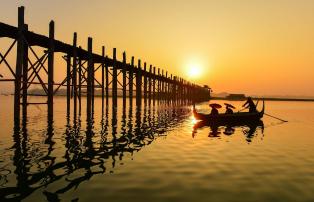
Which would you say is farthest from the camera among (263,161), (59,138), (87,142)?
(59,138)

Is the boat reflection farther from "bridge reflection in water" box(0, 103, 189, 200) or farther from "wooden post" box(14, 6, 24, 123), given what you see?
"wooden post" box(14, 6, 24, 123)

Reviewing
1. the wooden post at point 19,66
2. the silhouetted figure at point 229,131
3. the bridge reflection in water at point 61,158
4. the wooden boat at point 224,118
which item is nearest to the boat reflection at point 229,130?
the silhouetted figure at point 229,131

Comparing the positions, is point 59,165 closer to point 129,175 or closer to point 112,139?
point 129,175

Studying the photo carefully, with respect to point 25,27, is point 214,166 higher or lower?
lower

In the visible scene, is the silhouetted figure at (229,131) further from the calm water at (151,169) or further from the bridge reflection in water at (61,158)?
the calm water at (151,169)

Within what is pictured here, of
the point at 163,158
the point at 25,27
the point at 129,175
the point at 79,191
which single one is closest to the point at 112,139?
the point at 163,158

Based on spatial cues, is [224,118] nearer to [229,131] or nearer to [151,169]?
[229,131]

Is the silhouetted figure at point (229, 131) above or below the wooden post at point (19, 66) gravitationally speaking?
below

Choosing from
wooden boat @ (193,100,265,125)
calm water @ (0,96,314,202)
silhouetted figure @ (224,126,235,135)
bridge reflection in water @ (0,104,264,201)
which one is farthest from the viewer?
wooden boat @ (193,100,265,125)

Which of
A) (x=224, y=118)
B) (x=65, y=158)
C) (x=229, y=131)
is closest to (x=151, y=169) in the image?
(x=65, y=158)

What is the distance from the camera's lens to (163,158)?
1098 centimetres

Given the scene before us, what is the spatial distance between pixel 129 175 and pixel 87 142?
5828 mm

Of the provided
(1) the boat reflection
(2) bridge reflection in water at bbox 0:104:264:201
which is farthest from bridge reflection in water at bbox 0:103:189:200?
(1) the boat reflection

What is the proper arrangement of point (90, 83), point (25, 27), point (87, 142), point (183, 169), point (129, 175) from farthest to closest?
1. point (90, 83)
2. point (25, 27)
3. point (87, 142)
4. point (183, 169)
5. point (129, 175)
